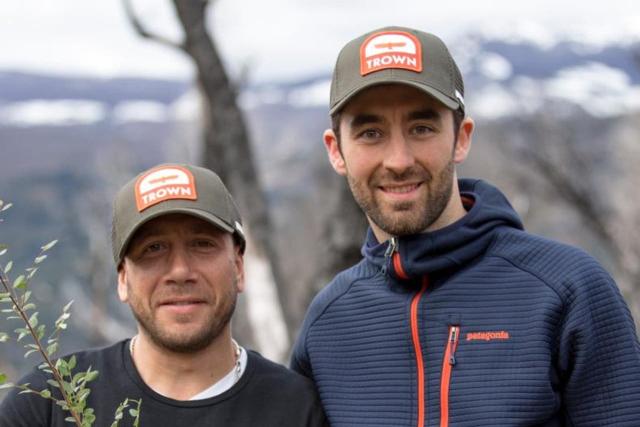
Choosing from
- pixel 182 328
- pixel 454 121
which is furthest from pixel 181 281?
pixel 454 121

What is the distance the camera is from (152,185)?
352cm

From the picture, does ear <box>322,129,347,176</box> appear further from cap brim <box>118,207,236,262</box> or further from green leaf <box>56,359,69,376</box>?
green leaf <box>56,359,69,376</box>

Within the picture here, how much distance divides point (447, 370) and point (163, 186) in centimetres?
105

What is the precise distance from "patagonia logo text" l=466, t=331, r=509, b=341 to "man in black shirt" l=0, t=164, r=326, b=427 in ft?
1.87

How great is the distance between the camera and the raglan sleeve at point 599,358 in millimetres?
3041

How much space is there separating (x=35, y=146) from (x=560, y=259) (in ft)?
161

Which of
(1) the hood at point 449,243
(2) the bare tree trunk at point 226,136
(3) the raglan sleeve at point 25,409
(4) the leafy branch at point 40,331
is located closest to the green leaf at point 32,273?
(4) the leafy branch at point 40,331

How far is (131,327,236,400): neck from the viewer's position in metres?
3.47

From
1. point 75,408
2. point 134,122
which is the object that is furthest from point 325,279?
point 134,122

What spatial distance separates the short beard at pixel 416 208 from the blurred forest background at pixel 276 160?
101 cm

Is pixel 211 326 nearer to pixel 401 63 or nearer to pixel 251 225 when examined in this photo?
pixel 401 63

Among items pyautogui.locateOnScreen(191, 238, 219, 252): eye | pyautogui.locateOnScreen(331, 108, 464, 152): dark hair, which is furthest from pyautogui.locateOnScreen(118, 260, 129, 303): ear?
pyautogui.locateOnScreen(331, 108, 464, 152): dark hair

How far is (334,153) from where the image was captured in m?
3.55

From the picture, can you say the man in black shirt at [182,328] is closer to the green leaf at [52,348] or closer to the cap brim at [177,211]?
the cap brim at [177,211]
